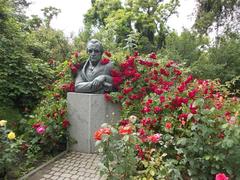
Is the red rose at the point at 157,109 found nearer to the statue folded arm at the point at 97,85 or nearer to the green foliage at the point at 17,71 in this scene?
the statue folded arm at the point at 97,85

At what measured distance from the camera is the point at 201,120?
2.70 m

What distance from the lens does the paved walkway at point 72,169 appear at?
3.43 meters

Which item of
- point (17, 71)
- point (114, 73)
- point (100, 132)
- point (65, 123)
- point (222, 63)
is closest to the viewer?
point (100, 132)

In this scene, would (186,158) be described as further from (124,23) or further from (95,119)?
(124,23)

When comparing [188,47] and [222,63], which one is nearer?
[222,63]

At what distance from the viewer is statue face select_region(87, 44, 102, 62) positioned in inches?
182

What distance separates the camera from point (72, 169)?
369cm

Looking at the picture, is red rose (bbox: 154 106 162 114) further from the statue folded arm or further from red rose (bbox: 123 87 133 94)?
the statue folded arm

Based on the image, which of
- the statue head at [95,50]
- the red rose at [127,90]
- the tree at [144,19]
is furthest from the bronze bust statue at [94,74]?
the tree at [144,19]

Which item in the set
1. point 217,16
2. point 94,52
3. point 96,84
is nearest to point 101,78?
point 96,84

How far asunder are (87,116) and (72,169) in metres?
1.07

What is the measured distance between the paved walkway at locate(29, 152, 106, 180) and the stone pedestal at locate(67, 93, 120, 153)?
272 millimetres

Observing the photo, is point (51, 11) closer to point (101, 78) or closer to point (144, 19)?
point (144, 19)

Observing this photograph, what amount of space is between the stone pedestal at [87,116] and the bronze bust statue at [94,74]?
0.47 feet
